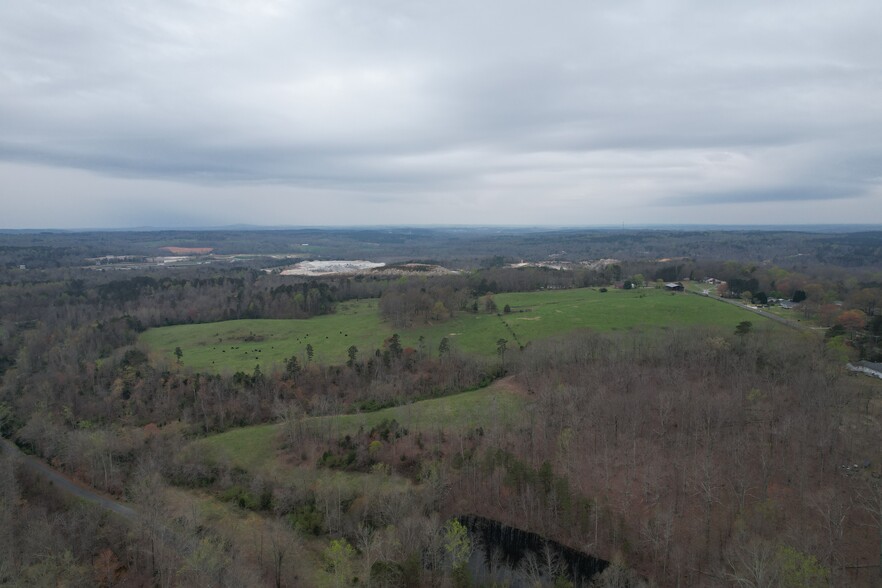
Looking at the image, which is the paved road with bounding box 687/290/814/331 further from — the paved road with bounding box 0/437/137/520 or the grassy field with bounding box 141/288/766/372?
the paved road with bounding box 0/437/137/520

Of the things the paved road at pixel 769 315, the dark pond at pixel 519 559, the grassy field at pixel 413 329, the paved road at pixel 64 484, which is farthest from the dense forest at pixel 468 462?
the grassy field at pixel 413 329

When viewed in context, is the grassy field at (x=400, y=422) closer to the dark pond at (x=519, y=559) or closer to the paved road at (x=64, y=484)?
the paved road at (x=64, y=484)

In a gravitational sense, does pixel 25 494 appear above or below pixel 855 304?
below

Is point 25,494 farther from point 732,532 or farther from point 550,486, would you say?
point 732,532

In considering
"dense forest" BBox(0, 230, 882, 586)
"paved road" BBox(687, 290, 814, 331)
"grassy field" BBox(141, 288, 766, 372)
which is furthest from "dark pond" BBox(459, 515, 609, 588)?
"paved road" BBox(687, 290, 814, 331)

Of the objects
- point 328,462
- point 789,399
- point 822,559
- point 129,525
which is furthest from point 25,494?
point 789,399
